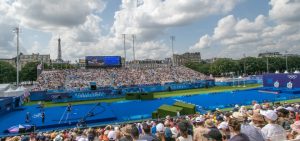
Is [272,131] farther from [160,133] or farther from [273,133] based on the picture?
[160,133]

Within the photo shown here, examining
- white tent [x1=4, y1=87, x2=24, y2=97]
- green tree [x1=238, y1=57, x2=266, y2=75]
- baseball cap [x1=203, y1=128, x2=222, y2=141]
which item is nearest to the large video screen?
white tent [x1=4, y1=87, x2=24, y2=97]

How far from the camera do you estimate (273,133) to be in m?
6.17

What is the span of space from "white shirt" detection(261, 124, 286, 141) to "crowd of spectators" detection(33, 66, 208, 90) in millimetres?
57785

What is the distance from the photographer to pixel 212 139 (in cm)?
482

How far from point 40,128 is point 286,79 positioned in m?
43.5

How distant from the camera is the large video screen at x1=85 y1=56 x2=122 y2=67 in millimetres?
73969

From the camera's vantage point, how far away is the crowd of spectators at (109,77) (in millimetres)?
63062

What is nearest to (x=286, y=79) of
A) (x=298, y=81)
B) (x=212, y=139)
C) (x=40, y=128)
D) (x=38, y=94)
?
(x=298, y=81)

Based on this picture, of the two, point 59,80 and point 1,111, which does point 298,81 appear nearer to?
point 1,111

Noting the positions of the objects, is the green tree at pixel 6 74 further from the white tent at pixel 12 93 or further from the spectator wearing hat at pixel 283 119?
the spectator wearing hat at pixel 283 119

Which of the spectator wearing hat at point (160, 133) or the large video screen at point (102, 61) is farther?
the large video screen at point (102, 61)

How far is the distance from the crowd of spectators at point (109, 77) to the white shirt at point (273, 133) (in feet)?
190

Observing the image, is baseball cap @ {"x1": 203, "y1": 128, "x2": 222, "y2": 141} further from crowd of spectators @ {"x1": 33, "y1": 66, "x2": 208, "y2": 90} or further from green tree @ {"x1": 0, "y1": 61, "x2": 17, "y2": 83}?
green tree @ {"x1": 0, "y1": 61, "x2": 17, "y2": 83}

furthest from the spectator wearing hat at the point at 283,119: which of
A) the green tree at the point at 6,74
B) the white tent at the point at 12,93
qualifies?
→ the green tree at the point at 6,74
